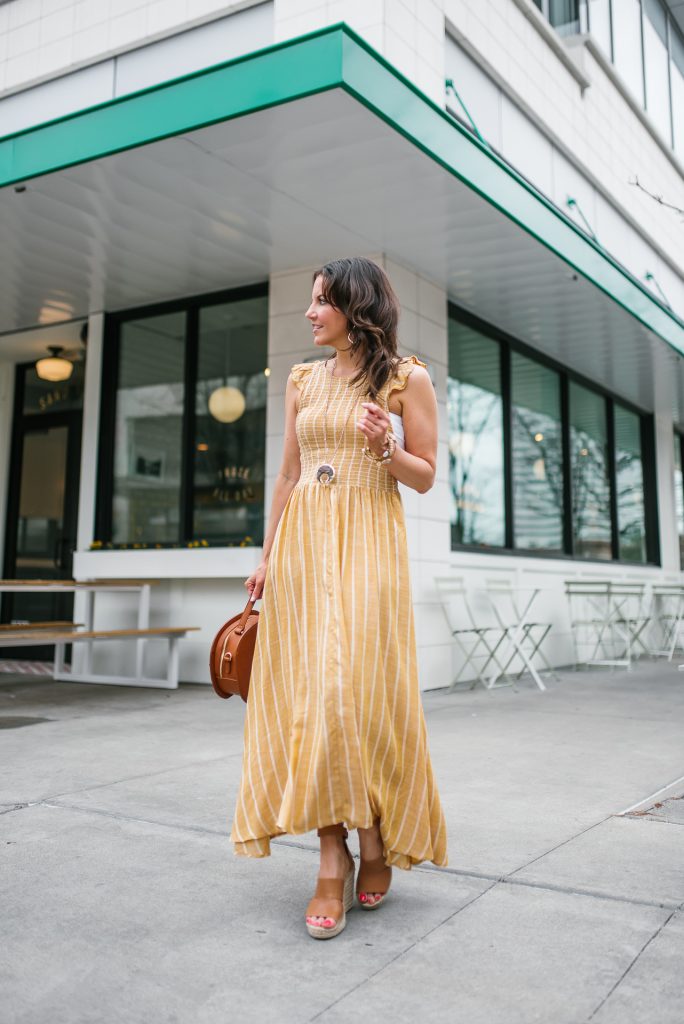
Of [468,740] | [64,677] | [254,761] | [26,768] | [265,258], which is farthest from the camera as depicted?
[64,677]

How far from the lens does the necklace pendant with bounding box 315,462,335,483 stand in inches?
86.0

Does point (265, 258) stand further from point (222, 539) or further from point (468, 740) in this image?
point (468, 740)

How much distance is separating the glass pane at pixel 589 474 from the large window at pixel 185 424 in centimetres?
422

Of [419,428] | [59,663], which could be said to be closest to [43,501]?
[59,663]

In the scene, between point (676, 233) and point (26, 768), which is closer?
point (26, 768)

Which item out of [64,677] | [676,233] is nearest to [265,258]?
[64,677]

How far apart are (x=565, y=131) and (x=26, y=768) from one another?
22.4 feet

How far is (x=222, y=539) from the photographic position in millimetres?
7023

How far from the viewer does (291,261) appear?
6.66m

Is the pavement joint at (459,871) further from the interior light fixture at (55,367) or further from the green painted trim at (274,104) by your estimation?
the interior light fixture at (55,367)

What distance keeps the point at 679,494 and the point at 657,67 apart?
223 inches

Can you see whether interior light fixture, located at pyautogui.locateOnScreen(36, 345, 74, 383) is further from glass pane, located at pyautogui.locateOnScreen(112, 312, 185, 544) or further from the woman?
the woman

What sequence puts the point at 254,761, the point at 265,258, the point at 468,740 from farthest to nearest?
the point at 265,258, the point at 468,740, the point at 254,761

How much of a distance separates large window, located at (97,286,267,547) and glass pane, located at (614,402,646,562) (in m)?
5.72
